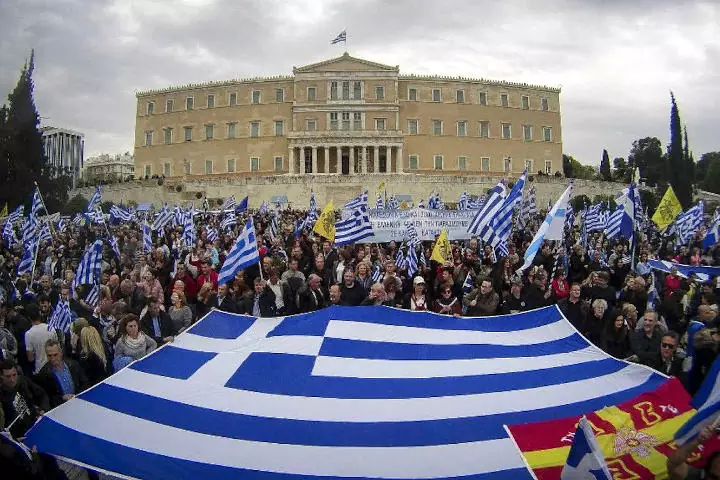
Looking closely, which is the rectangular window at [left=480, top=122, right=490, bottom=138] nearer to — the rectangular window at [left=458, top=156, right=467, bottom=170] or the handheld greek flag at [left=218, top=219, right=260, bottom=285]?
the rectangular window at [left=458, top=156, right=467, bottom=170]

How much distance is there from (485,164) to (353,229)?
58.1 metres

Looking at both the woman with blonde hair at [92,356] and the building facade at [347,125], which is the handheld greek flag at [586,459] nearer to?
the woman with blonde hair at [92,356]

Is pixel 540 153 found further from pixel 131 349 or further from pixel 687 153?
pixel 131 349

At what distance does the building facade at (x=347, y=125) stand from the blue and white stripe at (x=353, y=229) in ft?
163

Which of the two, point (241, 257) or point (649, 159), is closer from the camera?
point (241, 257)

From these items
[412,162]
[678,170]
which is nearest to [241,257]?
[678,170]

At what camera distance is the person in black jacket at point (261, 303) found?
320 inches

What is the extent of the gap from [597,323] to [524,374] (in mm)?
2492

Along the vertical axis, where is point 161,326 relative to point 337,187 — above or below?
below

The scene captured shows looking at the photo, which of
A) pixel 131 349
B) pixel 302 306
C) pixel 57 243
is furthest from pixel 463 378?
pixel 57 243

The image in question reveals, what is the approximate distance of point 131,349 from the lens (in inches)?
225

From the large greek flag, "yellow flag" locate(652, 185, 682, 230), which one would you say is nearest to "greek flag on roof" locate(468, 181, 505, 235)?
the large greek flag

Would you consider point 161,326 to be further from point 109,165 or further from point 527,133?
point 109,165

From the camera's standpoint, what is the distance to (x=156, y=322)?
22.5 ft
